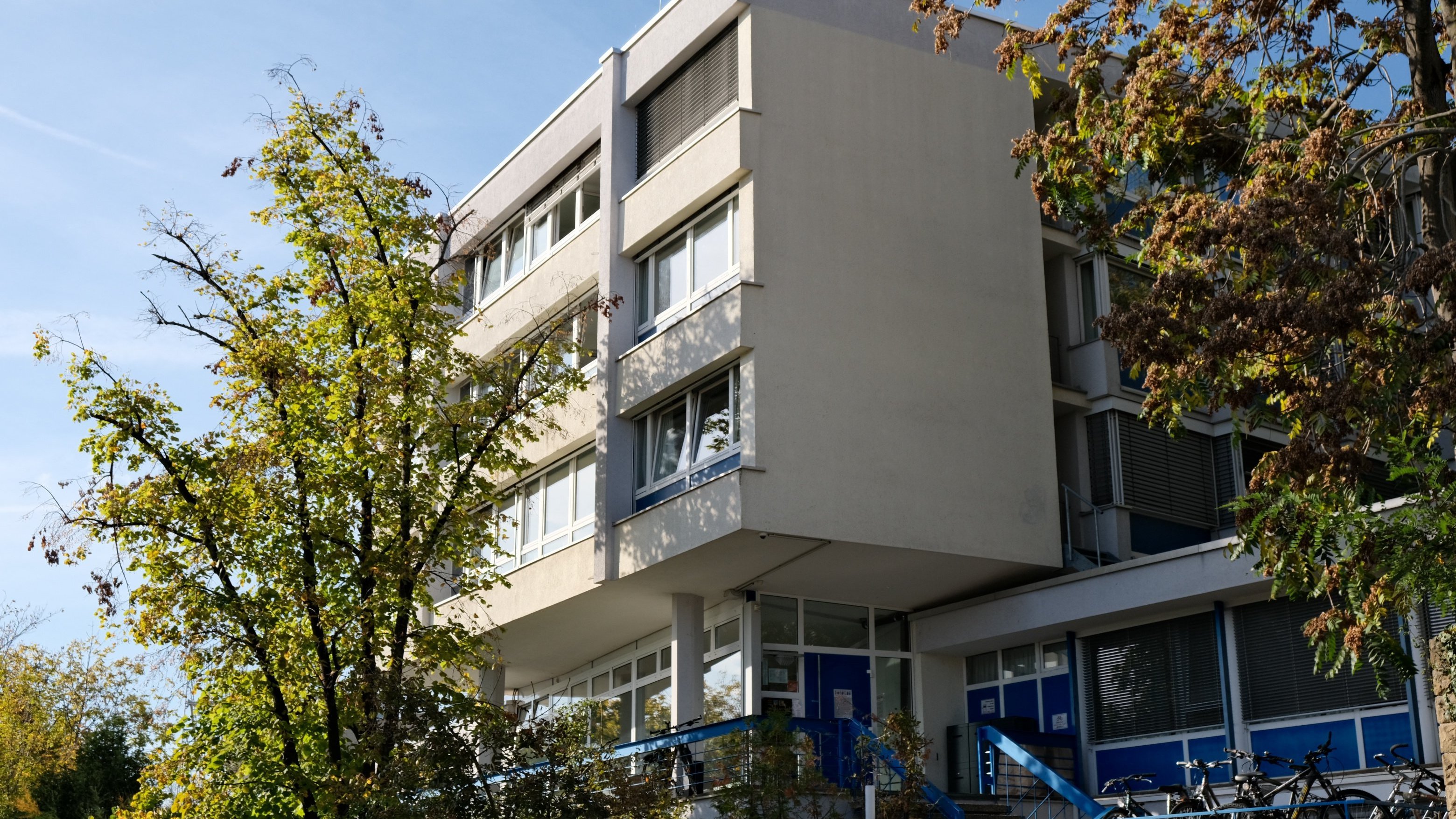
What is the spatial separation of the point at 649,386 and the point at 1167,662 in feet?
26.9

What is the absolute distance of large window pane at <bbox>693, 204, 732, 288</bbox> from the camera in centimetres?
2059

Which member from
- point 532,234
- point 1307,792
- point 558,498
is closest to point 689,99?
point 532,234

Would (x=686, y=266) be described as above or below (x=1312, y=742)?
above

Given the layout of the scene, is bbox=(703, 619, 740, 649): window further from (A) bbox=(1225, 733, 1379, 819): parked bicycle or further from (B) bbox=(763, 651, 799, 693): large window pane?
(A) bbox=(1225, 733, 1379, 819): parked bicycle

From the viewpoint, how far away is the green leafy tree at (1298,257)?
441 inches

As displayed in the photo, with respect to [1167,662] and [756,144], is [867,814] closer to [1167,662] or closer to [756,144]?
[1167,662]

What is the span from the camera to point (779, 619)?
21688 mm

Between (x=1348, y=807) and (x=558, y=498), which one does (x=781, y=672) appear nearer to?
(x=558, y=498)

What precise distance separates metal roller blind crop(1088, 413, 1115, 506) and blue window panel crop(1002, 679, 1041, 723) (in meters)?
2.92

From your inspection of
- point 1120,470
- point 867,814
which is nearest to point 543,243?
point 1120,470

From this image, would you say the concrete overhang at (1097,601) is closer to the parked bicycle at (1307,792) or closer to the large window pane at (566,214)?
the parked bicycle at (1307,792)

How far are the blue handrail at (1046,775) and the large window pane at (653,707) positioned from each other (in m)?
6.06

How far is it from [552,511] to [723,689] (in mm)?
4664

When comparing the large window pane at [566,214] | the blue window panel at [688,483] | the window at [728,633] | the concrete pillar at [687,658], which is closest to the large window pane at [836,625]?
the window at [728,633]
